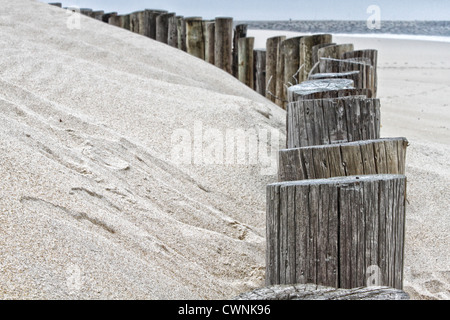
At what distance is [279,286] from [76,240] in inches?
36.9

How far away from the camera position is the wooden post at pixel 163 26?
29.9ft

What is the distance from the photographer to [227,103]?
5137mm

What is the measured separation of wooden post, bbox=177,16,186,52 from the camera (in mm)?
8651

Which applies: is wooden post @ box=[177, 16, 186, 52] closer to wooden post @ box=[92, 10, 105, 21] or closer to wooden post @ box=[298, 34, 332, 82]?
wooden post @ box=[92, 10, 105, 21]

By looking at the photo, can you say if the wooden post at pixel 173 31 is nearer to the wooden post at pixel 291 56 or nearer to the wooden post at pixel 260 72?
the wooden post at pixel 260 72

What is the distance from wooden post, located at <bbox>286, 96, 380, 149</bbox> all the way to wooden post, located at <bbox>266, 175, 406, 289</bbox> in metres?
0.78

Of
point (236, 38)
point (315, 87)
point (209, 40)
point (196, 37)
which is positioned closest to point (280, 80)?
point (236, 38)

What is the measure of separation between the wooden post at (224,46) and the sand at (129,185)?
1.34m

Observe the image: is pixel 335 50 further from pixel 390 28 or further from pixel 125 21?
pixel 390 28

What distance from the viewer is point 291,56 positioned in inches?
266

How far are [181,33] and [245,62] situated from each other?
4.69 feet

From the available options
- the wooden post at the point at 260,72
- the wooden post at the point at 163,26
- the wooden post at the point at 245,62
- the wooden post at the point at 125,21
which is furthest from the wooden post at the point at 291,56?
the wooden post at the point at 125,21
